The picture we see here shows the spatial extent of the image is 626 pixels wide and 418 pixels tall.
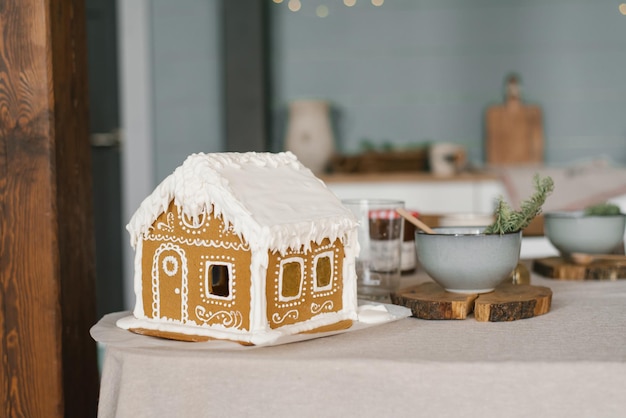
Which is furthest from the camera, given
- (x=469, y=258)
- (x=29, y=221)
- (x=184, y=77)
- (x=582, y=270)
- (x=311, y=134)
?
(x=184, y=77)

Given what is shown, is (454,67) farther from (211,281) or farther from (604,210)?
(211,281)

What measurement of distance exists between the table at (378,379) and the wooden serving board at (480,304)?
0.32 ft

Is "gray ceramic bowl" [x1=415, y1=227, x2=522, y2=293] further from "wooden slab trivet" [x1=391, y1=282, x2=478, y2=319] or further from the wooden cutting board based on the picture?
the wooden cutting board

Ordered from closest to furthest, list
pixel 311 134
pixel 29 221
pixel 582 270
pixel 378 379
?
pixel 378 379 < pixel 29 221 < pixel 582 270 < pixel 311 134

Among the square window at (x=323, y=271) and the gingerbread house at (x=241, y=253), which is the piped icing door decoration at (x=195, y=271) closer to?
the gingerbread house at (x=241, y=253)

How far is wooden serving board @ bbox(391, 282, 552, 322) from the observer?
40.3 inches

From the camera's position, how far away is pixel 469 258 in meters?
1.06

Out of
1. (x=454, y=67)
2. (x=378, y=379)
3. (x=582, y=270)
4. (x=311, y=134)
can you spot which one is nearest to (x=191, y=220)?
(x=378, y=379)

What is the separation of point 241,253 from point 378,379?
22 centimetres

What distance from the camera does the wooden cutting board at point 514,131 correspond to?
11.4 feet

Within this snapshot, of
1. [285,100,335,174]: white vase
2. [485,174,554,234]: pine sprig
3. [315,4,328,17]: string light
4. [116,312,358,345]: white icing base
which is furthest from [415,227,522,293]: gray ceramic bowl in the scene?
[315,4,328,17]: string light

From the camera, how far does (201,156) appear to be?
98cm

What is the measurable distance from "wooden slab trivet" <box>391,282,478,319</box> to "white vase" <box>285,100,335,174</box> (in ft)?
7.58

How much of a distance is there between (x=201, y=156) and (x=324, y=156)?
2420mm
